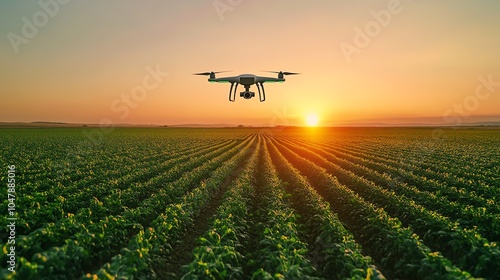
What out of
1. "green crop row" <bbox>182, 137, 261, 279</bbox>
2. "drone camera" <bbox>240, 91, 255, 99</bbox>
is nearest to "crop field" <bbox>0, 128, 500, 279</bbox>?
"green crop row" <bbox>182, 137, 261, 279</bbox>

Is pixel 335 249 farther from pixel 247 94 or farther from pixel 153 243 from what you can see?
pixel 153 243

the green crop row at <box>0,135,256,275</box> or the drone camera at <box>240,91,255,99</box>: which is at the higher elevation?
the drone camera at <box>240,91,255,99</box>

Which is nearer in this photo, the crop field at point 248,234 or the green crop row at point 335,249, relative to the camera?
the crop field at point 248,234

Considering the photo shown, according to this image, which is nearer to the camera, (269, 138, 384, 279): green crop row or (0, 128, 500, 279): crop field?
(0, 128, 500, 279): crop field

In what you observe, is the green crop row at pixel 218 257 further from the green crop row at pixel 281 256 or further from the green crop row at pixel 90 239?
the green crop row at pixel 90 239

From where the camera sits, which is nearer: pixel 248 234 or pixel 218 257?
pixel 218 257

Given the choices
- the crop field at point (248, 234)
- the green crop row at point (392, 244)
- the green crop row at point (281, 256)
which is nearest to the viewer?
the green crop row at point (281, 256)

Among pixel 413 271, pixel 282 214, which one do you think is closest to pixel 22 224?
pixel 282 214

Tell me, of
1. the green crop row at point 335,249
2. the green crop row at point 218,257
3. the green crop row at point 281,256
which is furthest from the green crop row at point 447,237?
the green crop row at point 218,257

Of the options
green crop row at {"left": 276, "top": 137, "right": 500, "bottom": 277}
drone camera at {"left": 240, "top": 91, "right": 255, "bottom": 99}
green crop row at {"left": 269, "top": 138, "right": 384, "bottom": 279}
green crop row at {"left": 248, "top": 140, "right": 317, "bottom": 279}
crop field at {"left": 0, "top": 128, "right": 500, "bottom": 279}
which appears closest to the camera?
green crop row at {"left": 248, "top": 140, "right": 317, "bottom": 279}

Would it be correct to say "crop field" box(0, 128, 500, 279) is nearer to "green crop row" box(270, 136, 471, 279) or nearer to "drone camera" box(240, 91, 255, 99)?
"green crop row" box(270, 136, 471, 279)

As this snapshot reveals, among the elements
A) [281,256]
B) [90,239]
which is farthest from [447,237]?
[90,239]

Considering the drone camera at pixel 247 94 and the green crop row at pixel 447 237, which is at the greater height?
the drone camera at pixel 247 94
